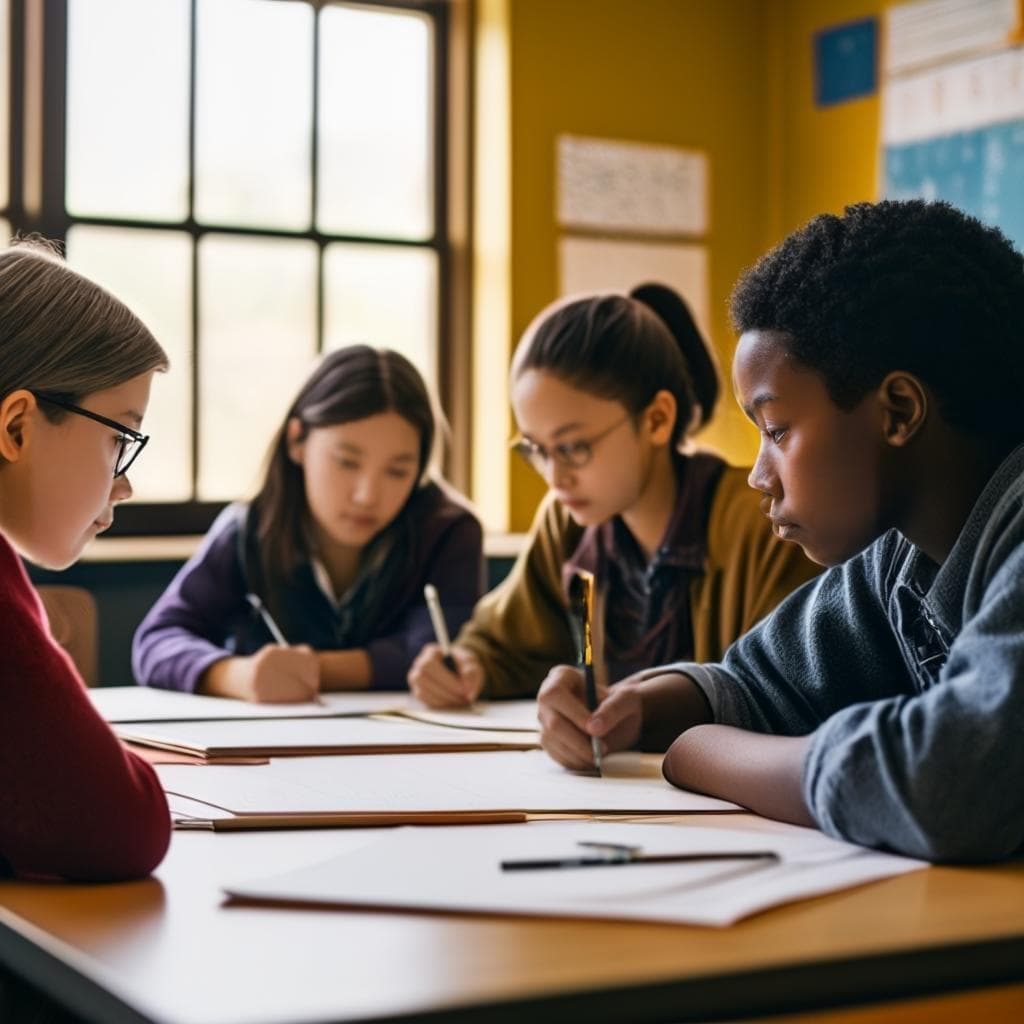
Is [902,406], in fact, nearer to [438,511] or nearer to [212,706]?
[212,706]

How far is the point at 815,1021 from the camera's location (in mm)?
782

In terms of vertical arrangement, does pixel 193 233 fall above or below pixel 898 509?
above

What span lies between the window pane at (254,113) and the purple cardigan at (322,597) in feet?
4.86


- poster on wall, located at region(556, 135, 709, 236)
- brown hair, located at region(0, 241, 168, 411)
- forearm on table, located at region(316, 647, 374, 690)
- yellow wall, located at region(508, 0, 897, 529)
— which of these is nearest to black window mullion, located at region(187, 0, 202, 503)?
yellow wall, located at region(508, 0, 897, 529)

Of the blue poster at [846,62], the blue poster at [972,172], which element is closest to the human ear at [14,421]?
the blue poster at [972,172]

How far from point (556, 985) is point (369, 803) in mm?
553

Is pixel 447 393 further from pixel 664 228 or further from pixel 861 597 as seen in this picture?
pixel 861 597

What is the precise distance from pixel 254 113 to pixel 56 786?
3.12m

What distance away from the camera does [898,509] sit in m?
1.22

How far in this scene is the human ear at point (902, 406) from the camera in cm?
120

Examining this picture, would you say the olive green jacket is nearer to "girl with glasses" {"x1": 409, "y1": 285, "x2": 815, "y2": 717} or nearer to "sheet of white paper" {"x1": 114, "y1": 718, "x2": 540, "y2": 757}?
"girl with glasses" {"x1": 409, "y1": 285, "x2": 815, "y2": 717}

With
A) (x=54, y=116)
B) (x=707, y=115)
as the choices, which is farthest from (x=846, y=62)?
(x=54, y=116)

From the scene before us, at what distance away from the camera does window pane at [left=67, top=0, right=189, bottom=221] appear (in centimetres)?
368

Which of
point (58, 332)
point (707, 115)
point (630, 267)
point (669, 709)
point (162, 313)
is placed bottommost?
point (669, 709)
